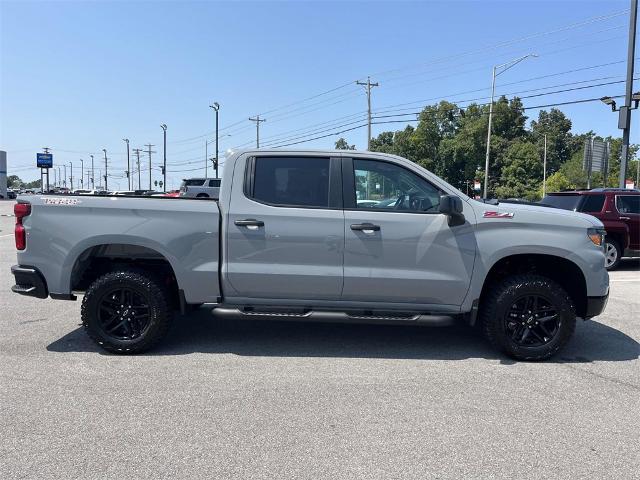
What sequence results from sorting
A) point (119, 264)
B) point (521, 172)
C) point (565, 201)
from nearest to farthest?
point (119, 264), point (565, 201), point (521, 172)

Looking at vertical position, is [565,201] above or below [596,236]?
above

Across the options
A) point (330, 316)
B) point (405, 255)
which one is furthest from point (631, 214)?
point (330, 316)

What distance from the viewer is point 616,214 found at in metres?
11.2

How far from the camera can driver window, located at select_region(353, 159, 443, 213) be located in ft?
16.3

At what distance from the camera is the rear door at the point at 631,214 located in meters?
11.1

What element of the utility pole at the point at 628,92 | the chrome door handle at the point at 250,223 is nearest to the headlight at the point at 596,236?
the chrome door handle at the point at 250,223

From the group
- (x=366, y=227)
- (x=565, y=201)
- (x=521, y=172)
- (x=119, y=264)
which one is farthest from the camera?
(x=521, y=172)

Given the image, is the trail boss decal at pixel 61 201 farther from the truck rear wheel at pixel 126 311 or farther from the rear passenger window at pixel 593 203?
the rear passenger window at pixel 593 203

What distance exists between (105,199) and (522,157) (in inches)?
2629

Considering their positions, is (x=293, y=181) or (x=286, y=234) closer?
(x=286, y=234)

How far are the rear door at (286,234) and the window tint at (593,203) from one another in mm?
8552

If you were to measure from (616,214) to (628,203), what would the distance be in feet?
1.39

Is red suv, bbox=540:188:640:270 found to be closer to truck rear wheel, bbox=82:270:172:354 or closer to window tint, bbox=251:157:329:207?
window tint, bbox=251:157:329:207

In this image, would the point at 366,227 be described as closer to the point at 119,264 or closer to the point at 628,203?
the point at 119,264
